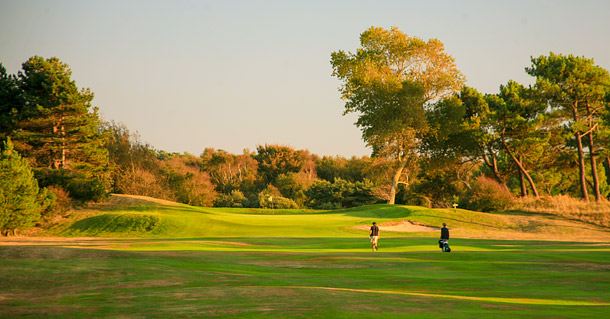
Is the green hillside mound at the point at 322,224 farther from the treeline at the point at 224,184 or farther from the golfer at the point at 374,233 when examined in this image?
the treeline at the point at 224,184

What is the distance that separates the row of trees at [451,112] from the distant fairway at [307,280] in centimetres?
2459

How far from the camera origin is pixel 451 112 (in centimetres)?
5400

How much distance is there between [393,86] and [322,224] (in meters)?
19.6

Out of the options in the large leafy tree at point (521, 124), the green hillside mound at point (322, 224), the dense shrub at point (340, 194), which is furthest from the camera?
the dense shrub at point (340, 194)

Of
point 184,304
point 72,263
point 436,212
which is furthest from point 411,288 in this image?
point 436,212

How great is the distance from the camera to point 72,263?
17094mm

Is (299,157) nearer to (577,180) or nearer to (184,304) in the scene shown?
(577,180)

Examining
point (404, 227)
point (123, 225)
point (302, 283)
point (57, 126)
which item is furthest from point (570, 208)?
point (57, 126)

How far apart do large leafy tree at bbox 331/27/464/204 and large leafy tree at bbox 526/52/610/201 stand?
435 inches

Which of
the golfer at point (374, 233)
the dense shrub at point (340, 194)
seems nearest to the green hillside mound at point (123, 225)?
the golfer at point (374, 233)

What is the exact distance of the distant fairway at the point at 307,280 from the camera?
10.6 meters

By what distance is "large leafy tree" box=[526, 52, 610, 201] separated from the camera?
55719mm

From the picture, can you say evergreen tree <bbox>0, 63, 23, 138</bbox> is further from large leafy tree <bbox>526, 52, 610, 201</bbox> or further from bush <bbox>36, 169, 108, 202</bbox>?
large leafy tree <bbox>526, 52, 610, 201</bbox>

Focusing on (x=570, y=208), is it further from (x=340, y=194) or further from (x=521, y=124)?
(x=340, y=194)
